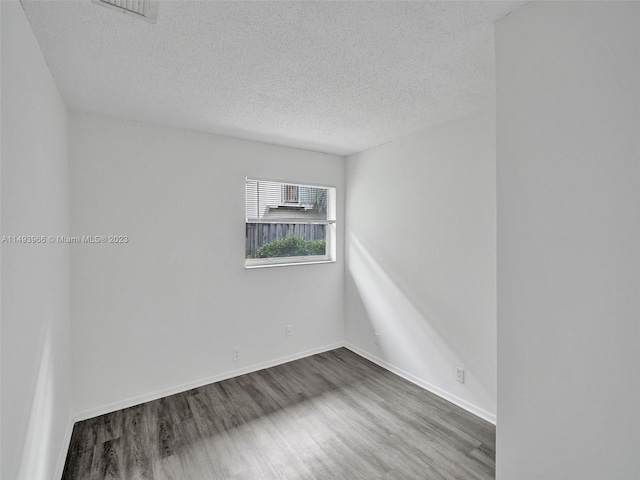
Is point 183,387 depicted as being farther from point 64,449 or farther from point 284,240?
point 284,240

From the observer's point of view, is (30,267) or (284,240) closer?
(30,267)

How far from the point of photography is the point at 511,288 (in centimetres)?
140

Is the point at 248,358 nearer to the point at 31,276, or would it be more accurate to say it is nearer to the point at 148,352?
the point at 148,352

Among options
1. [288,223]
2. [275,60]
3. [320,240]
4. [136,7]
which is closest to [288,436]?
[288,223]

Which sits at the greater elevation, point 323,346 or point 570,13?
point 570,13

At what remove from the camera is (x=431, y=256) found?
2.87m

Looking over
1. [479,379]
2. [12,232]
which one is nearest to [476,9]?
[12,232]

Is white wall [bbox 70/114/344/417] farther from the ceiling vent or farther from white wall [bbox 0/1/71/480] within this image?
the ceiling vent

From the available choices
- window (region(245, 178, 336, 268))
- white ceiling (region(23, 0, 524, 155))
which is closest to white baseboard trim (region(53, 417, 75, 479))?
window (region(245, 178, 336, 268))

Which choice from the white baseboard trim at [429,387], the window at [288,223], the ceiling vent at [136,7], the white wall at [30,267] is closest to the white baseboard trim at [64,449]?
the white wall at [30,267]

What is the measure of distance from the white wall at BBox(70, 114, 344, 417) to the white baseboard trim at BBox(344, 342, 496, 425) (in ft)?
2.78

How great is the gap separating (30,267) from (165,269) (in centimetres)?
140

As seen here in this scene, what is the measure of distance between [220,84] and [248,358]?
8.57 feet

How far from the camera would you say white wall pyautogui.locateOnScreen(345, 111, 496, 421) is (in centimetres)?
246
